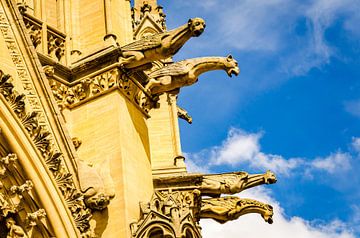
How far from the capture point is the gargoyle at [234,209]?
16.6 meters

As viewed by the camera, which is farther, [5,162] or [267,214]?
[267,214]

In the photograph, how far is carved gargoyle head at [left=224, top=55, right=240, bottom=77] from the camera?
44.3 feet

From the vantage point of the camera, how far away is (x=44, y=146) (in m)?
11.7

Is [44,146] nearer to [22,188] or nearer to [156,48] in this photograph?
[22,188]

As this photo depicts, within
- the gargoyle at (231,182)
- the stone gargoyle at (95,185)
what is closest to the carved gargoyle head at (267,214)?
the gargoyle at (231,182)

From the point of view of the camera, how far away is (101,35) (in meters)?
13.7

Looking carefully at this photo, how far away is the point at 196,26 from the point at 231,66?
1.03m

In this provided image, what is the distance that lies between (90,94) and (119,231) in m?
2.36

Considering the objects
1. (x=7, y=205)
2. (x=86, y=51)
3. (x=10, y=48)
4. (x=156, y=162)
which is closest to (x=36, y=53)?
(x=10, y=48)

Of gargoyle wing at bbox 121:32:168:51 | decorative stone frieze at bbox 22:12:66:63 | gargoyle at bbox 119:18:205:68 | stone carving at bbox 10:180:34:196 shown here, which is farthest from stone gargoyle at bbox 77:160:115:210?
decorative stone frieze at bbox 22:12:66:63

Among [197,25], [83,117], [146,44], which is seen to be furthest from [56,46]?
[197,25]

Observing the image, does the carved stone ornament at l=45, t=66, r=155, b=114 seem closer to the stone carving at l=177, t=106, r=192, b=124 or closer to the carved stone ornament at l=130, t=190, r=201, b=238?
the carved stone ornament at l=130, t=190, r=201, b=238

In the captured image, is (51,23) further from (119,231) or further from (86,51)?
(119,231)

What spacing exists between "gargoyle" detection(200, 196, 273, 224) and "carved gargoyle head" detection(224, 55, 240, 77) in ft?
12.3
